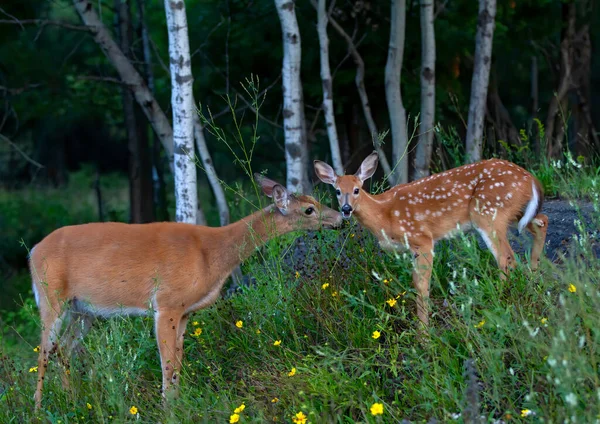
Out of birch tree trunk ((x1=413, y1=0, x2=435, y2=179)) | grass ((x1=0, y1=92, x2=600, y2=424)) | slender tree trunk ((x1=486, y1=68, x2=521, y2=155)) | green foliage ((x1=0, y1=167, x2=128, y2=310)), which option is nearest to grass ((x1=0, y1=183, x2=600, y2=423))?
grass ((x1=0, y1=92, x2=600, y2=424))

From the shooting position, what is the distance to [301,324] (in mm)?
5930

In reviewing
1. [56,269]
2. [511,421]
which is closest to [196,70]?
[56,269]

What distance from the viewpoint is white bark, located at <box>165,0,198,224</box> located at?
8.93m

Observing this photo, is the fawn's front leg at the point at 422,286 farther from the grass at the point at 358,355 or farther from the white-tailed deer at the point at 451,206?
the white-tailed deer at the point at 451,206

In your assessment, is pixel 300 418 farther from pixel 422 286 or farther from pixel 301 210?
pixel 301 210

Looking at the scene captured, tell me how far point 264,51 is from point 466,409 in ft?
33.1

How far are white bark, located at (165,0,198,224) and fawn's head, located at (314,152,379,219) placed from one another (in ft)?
7.25

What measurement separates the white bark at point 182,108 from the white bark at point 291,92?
5.07 ft

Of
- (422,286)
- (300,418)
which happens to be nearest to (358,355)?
(422,286)

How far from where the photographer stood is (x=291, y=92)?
410 inches

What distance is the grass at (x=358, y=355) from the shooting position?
4.33 m

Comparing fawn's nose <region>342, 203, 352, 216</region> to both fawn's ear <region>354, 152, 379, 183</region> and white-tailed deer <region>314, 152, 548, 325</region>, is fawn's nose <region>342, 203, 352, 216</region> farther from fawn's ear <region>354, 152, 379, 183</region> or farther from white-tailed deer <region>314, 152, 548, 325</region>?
fawn's ear <region>354, 152, 379, 183</region>

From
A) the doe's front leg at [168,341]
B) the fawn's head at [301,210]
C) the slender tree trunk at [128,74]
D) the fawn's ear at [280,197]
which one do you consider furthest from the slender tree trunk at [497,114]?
the doe's front leg at [168,341]

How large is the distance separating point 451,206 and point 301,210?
110 cm
